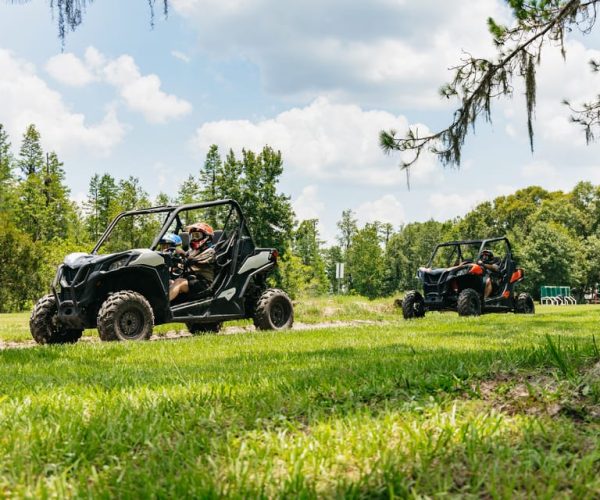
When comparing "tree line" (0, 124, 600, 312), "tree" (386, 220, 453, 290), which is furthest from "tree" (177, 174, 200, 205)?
"tree" (386, 220, 453, 290)

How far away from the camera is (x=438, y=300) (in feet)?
50.1

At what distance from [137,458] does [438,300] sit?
13.6 meters

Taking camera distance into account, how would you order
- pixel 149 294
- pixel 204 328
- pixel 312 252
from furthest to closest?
pixel 312 252 → pixel 204 328 → pixel 149 294

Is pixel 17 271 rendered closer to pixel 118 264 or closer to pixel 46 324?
pixel 46 324

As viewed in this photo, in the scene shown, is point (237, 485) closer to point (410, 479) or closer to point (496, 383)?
point (410, 479)

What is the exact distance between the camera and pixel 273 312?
1096 centimetres

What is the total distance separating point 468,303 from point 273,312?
5768 mm

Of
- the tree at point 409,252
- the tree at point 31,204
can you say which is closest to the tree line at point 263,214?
the tree at point 31,204

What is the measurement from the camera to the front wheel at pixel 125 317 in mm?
8344

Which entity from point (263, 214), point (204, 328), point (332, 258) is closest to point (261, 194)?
point (263, 214)

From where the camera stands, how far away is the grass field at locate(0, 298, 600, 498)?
1.99 metres

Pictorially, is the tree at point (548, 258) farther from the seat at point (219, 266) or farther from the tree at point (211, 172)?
the seat at point (219, 266)

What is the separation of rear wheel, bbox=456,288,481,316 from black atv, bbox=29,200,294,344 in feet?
17.1

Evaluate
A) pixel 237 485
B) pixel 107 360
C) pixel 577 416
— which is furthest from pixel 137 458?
pixel 107 360
